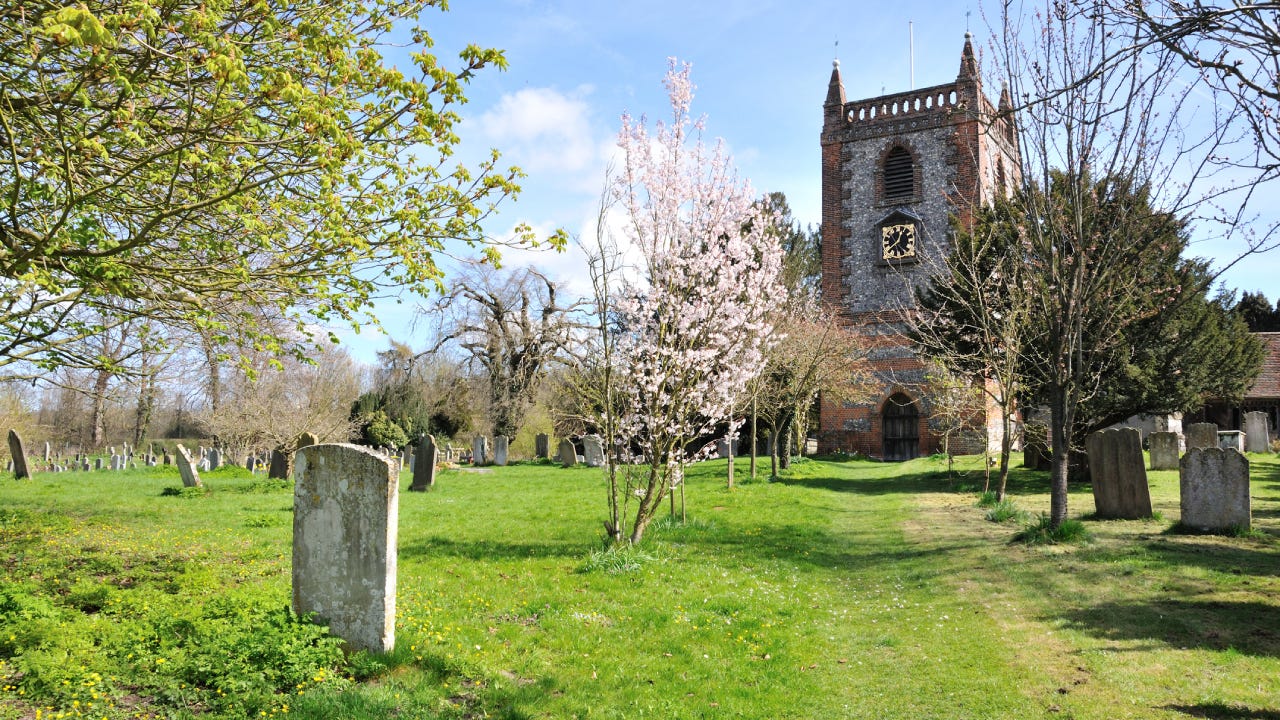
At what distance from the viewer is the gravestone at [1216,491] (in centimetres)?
1124

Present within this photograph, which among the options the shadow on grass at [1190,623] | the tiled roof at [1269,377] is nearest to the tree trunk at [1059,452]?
the shadow on grass at [1190,623]

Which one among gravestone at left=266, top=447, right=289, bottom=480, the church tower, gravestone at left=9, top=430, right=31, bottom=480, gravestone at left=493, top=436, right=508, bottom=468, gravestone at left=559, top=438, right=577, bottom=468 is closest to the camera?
gravestone at left=266, top=447, right=289, bottom=480

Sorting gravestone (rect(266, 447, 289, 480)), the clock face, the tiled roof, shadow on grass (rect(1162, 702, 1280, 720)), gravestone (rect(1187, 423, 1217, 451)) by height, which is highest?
the clock face

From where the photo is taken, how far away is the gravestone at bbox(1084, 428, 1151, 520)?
41.1ft

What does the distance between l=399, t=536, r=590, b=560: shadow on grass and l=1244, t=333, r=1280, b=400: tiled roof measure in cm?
3298

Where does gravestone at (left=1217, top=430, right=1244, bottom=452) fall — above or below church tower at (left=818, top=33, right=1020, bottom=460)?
below

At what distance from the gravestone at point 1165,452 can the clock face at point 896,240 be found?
46.9ft

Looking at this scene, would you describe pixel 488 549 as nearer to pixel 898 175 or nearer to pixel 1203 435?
pixel 1203 435

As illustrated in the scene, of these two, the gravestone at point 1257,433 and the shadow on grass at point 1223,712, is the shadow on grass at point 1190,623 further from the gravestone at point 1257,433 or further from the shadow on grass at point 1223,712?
the gravestone at point 1257,433

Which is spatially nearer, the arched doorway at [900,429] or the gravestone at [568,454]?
the gravestone at [568,454]

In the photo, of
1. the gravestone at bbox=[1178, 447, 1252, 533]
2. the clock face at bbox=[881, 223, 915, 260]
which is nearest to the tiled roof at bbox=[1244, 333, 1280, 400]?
the clock face at bbox=[881, 223, 915, 260]

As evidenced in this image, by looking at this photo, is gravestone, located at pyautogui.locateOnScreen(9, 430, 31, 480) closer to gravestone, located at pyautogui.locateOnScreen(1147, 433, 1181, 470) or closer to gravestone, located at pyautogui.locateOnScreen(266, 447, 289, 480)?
gravestone, located at pyautogui.locateOnScreen(266, 447, 289, 480)

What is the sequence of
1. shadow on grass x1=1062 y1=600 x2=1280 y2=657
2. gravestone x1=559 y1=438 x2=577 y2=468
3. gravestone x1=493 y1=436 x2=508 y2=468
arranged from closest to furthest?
shadow on grass x1=1062 y1=600 x2=1280 y2=657, gravestone x1=559 y1=438 x2=577 y2=468, gravestone x1=493 y1=436 x2=508 y2=468

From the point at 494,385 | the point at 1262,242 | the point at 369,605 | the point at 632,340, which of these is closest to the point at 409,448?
the point at 494,385
